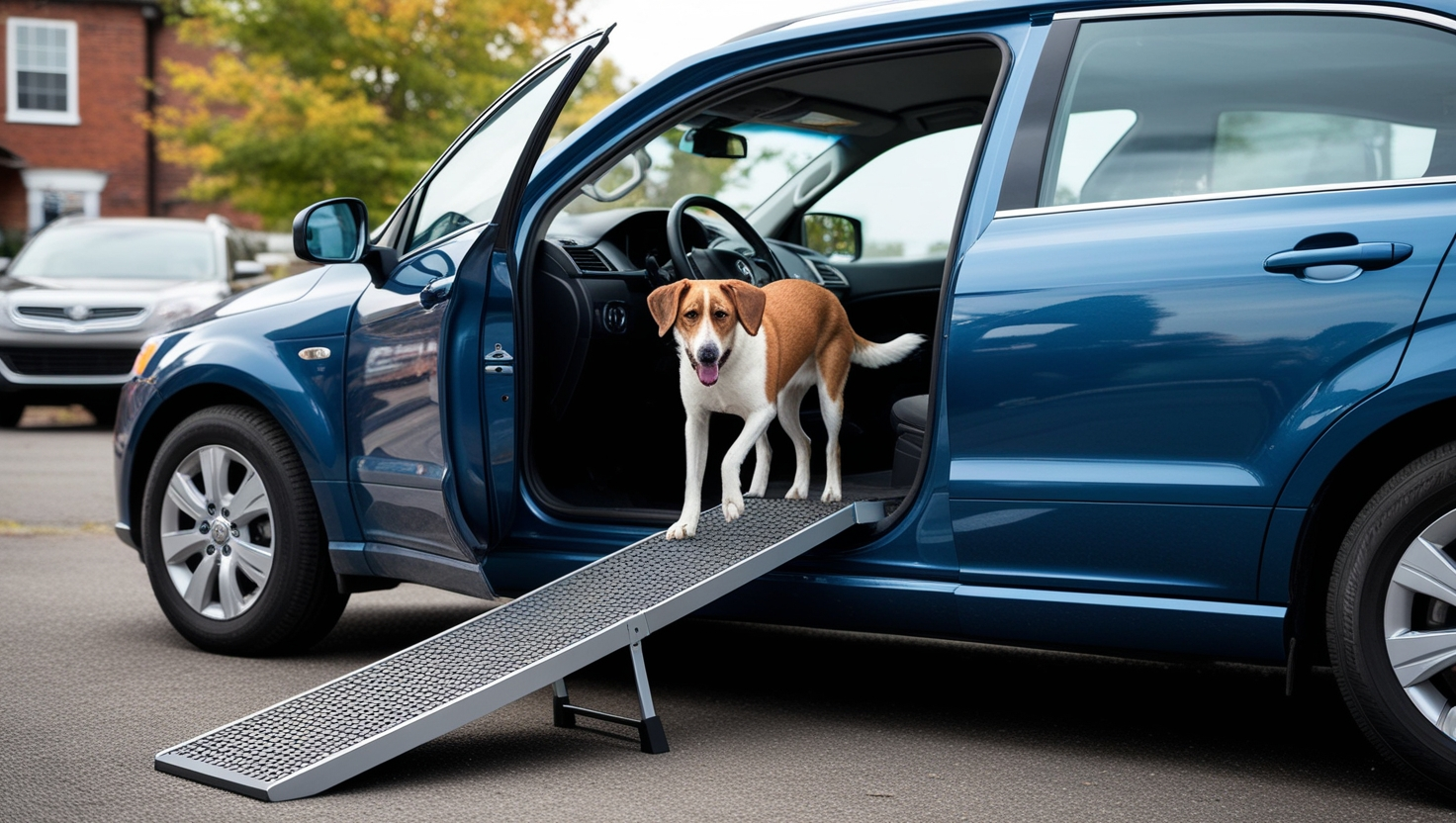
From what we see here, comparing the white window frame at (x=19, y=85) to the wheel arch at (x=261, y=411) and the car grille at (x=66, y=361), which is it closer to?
the car grille at (x=66, y=361)

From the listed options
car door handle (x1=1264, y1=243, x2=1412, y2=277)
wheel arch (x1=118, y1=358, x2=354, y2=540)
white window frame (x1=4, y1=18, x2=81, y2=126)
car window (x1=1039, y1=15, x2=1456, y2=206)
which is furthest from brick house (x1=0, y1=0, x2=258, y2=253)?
car door handle (x1=1264, y1=243, x2=1412, y2=277)

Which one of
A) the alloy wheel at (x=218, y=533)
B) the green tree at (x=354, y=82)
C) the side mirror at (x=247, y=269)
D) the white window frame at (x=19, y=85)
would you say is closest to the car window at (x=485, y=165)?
the alloy wheel at (x=218, y=533)

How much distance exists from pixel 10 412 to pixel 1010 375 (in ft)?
38.6

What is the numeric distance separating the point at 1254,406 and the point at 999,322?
0.62m

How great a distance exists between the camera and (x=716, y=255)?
4977mm

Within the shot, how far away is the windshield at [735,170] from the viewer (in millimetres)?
5305

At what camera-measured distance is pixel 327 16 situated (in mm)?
19375

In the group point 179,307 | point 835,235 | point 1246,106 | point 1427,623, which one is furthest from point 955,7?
point 179,307

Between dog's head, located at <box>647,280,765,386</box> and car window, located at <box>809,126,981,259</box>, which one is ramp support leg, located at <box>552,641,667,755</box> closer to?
dog's head, located at <box>647,280,765,386</box>

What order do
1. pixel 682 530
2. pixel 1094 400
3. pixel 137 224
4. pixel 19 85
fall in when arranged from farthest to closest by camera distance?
pixel 19 85, pixel 137 224, pixel 682 530, pixel 1094 400

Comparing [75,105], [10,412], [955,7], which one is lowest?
[10,412]

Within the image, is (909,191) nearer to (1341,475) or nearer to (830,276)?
(830,276)

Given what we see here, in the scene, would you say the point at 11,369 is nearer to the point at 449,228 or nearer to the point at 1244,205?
the point at 449,228

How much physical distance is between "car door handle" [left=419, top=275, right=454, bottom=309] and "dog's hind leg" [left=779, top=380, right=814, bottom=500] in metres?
1.13
